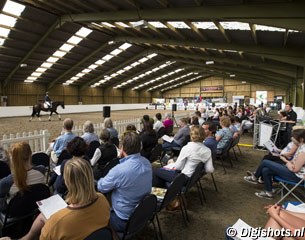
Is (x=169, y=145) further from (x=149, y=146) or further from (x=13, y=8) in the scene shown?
(x=13, y=8)

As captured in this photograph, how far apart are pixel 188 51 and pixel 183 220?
58.5ft

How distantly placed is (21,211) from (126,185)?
3.49 feet

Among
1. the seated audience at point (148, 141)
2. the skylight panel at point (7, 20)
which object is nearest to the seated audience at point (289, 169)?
the seated audience at point (148, 141)

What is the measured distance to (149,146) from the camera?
529 centimetres

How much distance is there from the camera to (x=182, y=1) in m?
8.55

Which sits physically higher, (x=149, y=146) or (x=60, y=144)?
(x=60, y=144)

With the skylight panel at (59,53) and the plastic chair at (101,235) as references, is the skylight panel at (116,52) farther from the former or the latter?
the plastic chair at (101,235)

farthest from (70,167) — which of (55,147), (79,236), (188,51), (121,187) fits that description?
(188,51)

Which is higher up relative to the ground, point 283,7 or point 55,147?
point 283,7

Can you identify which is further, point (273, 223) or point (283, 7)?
point (283, 7)

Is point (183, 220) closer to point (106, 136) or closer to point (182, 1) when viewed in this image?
point (106, 136)

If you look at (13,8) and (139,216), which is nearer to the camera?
(139,216)

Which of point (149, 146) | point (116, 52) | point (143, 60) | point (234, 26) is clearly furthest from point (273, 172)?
point (143, 60)

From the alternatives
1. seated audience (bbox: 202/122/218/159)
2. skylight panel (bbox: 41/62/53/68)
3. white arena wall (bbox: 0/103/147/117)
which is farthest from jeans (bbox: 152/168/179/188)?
skylight panel (bbox: 41/62/53/68)
